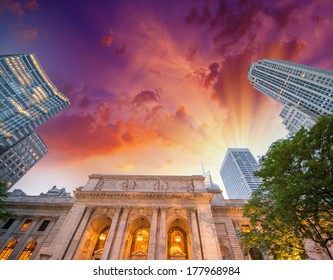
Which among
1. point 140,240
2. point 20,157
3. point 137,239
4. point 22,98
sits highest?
point 22,98

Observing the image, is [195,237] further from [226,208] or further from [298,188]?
[298,188]

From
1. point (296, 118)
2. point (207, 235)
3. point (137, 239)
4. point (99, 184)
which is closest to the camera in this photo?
point (207, 235)

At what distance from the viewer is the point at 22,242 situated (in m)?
25.6

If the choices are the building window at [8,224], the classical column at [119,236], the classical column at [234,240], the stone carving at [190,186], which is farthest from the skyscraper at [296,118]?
Answer: the building window at [8,224]

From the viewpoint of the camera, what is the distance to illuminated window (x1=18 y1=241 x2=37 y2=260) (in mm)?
24275

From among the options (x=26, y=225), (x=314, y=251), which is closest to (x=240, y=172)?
(x=314, y=251)

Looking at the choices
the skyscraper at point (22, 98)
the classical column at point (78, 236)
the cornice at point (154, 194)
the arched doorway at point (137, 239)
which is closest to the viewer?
the classical column at point (78, 236)

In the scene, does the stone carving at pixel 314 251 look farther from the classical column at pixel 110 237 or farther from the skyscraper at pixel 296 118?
the skyscraper at pixel 296 118

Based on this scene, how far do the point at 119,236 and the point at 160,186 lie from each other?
32.9 feet

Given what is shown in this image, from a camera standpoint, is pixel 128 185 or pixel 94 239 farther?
pixel 128 185

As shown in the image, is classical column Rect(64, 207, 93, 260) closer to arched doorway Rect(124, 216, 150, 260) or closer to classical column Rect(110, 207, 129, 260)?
classical column Rect(110, 207, 129, 260)

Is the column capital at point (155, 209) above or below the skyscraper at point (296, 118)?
below

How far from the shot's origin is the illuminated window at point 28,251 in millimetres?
24275

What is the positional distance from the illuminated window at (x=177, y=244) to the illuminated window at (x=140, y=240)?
375cm
